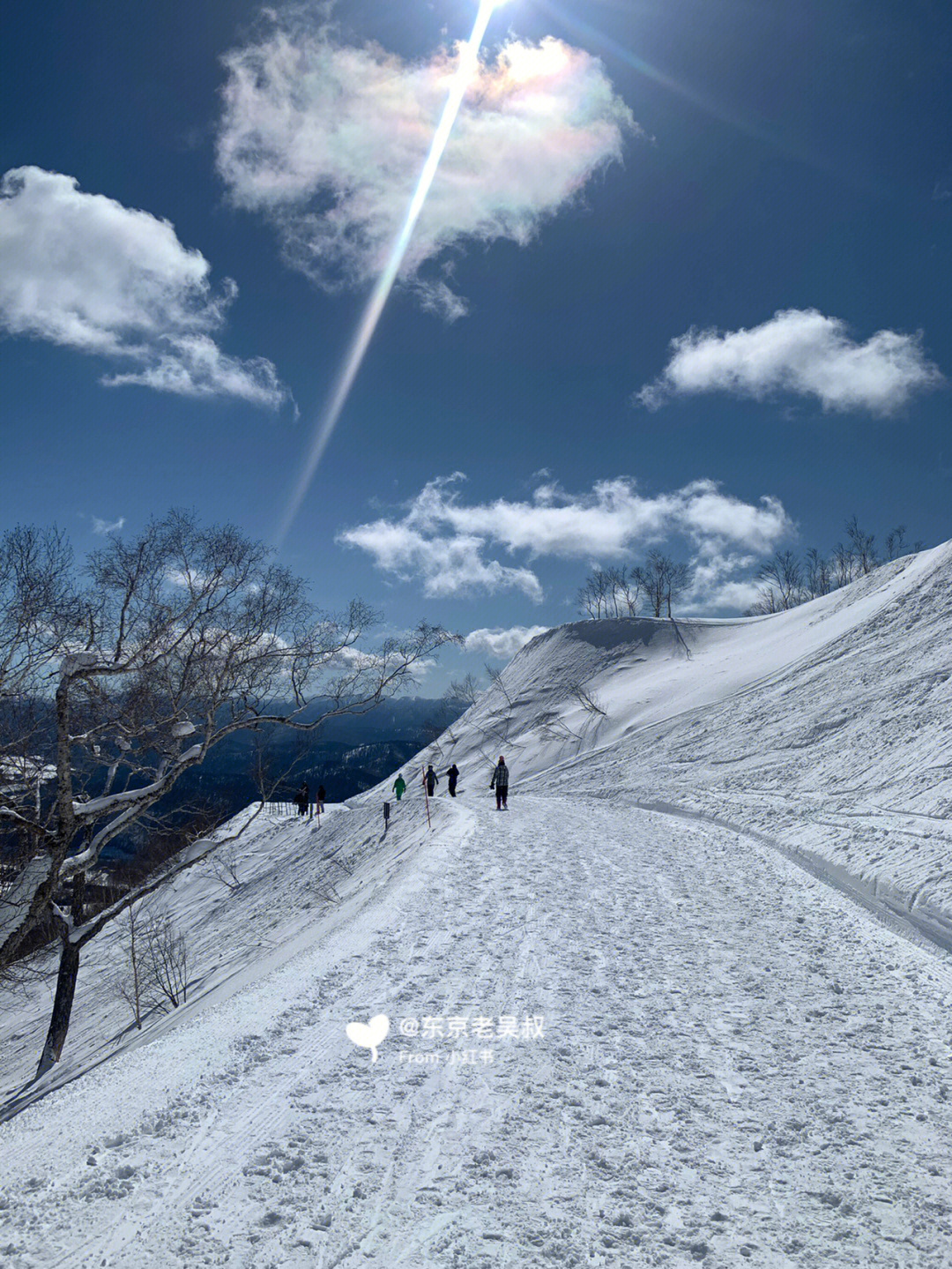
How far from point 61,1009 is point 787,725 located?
22348mm

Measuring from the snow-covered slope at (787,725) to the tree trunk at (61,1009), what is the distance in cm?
1280

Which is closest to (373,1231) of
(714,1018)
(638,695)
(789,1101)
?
(789,1101)

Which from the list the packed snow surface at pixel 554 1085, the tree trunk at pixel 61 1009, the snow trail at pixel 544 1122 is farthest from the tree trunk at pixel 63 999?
the snow trail at pixel 544 1122

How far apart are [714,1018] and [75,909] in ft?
44.3

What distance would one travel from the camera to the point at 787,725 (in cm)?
2438

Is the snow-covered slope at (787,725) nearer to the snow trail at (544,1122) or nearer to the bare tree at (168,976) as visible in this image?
the snow trail at (544,1122)

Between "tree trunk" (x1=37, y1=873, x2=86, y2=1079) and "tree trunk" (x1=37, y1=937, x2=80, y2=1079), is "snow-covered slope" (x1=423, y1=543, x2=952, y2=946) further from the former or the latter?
"tree trunk" (x1=37, y1=873, x2=86, y2=1079)

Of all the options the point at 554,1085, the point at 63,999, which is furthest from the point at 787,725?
the point at 554,1085

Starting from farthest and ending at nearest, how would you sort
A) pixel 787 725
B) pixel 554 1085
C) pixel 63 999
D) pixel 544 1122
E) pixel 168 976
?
pixel 787 725 < pixel 168 976 < pixel 63 999 < pixel 554 1085 < pixel 544 1122

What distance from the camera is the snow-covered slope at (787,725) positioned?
38.4ft

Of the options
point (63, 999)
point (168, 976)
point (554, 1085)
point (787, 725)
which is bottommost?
point (168, 976)

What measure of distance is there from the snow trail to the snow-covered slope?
3276mm

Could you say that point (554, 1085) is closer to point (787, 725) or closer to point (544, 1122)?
point (544, 1122)

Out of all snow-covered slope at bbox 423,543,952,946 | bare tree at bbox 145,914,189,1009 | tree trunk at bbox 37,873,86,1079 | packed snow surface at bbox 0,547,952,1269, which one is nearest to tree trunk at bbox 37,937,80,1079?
tree trunk at bbox 37,873,86,1079
